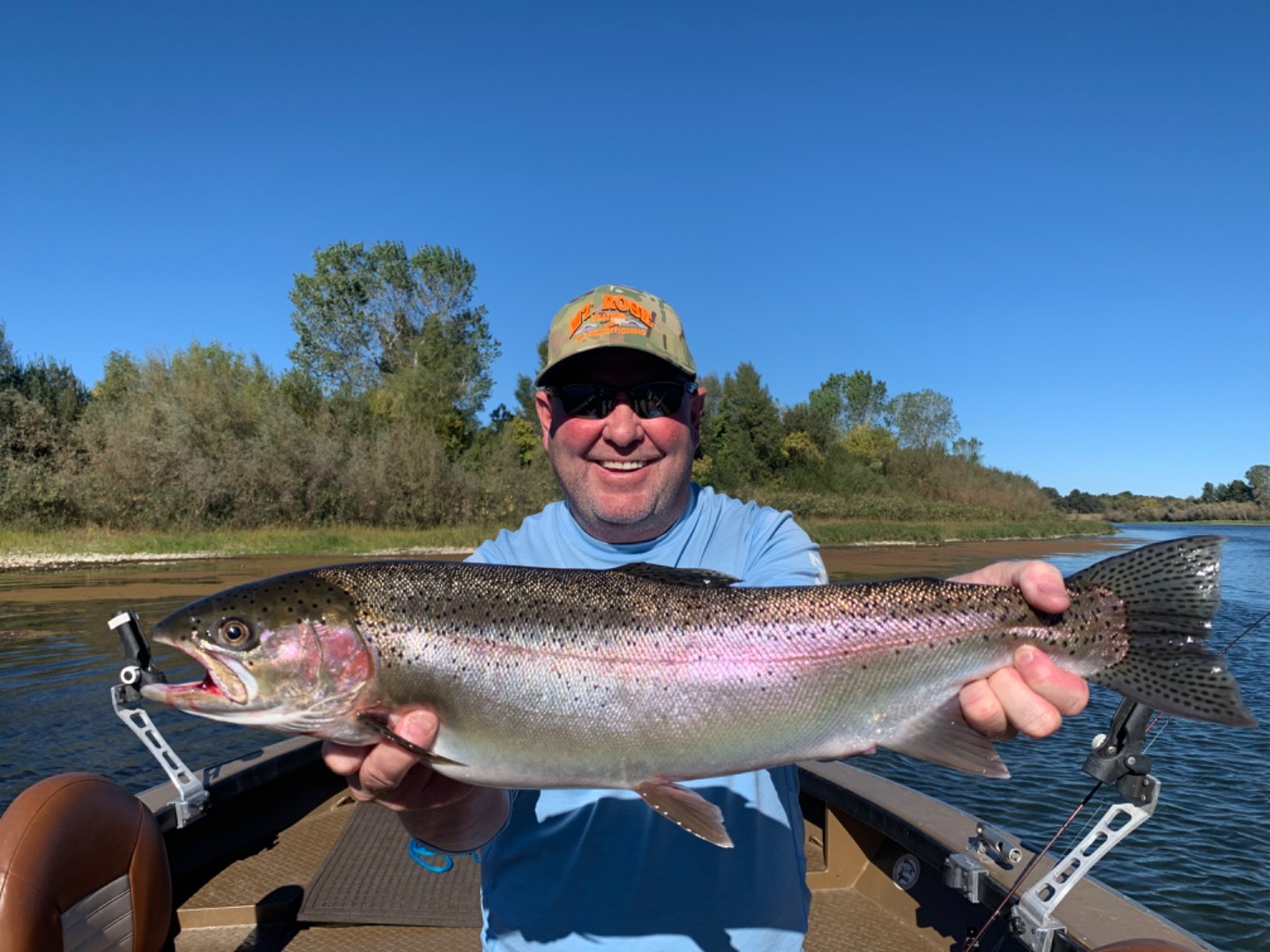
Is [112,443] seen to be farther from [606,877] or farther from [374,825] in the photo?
[606,877]

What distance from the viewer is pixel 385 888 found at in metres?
5.62

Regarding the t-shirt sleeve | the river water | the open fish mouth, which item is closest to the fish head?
the open fish mouth

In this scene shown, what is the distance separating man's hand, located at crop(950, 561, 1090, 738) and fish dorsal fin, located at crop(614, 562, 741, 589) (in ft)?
2.79

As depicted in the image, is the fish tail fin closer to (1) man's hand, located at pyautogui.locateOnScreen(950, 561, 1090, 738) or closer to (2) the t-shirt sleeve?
(1) man's hand, located at pyautogui.locateOnScreen(950, 561, 1090, 738)

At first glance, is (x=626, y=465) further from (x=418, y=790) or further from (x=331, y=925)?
(x=331, y=925)

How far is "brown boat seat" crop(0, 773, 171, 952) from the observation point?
2.81 meters

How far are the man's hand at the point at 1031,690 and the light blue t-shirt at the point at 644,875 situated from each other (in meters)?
0.72

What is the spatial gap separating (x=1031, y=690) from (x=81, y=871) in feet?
11.3

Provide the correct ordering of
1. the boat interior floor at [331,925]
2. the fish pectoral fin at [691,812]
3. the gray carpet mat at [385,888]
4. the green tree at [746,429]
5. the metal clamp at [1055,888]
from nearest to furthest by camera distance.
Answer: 1. the fish pectoral fin at [691,812]
2. the metal clamp at [1055,888]
3. the boat interior floor at [331,925]
4. the gray carpet mat at [385,888]
5. the green tree at [746,429]

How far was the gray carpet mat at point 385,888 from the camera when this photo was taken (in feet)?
17.3

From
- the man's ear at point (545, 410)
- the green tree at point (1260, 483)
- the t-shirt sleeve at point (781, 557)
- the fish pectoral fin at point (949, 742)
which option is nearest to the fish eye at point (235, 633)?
the man's ear at point (545, 410)

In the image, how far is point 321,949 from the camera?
511 centimetres

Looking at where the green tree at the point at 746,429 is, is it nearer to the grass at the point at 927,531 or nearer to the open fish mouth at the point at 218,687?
the grass at the point at 927,531

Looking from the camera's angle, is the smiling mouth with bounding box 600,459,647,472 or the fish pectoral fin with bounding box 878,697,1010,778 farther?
the smiling mouth with bounding box 600,459,647,472
